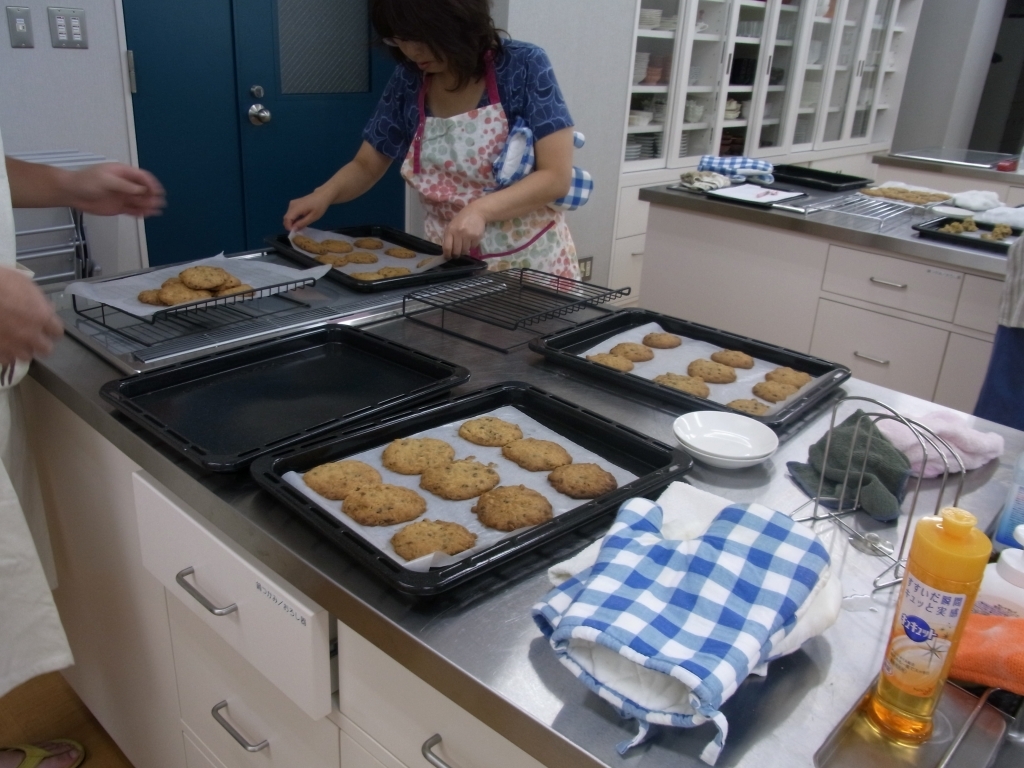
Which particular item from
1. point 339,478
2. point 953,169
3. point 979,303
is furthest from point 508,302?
point 953,169

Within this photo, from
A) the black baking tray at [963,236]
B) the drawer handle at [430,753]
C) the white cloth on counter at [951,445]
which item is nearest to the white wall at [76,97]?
the drawer handle at [430,753]

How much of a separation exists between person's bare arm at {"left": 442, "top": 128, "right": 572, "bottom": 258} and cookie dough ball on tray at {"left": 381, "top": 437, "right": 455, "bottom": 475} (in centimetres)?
70

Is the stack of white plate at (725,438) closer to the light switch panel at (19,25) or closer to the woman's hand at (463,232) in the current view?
the woman's hand at (463,232)

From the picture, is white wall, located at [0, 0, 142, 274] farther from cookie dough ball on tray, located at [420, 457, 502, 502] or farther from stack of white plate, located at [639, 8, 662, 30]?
stack of white plate, located at [639, 8, 662, 30]

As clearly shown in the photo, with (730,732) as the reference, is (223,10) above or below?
above

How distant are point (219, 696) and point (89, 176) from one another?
2.69 feet

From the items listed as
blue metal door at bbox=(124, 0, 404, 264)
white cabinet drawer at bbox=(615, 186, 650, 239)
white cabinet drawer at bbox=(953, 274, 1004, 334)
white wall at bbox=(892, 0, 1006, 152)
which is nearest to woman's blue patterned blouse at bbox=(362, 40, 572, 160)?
white cabinet drawer at bbox=(953, 274, 1004, 334)

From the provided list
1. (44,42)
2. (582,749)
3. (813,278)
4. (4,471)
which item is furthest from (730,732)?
(44,42)

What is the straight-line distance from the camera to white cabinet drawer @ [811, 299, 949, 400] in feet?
7.14

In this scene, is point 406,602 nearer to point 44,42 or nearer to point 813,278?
point 813,278

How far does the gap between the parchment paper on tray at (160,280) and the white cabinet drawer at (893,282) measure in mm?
1491

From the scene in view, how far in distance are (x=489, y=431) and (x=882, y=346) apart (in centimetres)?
166

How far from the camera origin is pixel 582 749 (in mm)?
574

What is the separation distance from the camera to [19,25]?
7.20 ft
